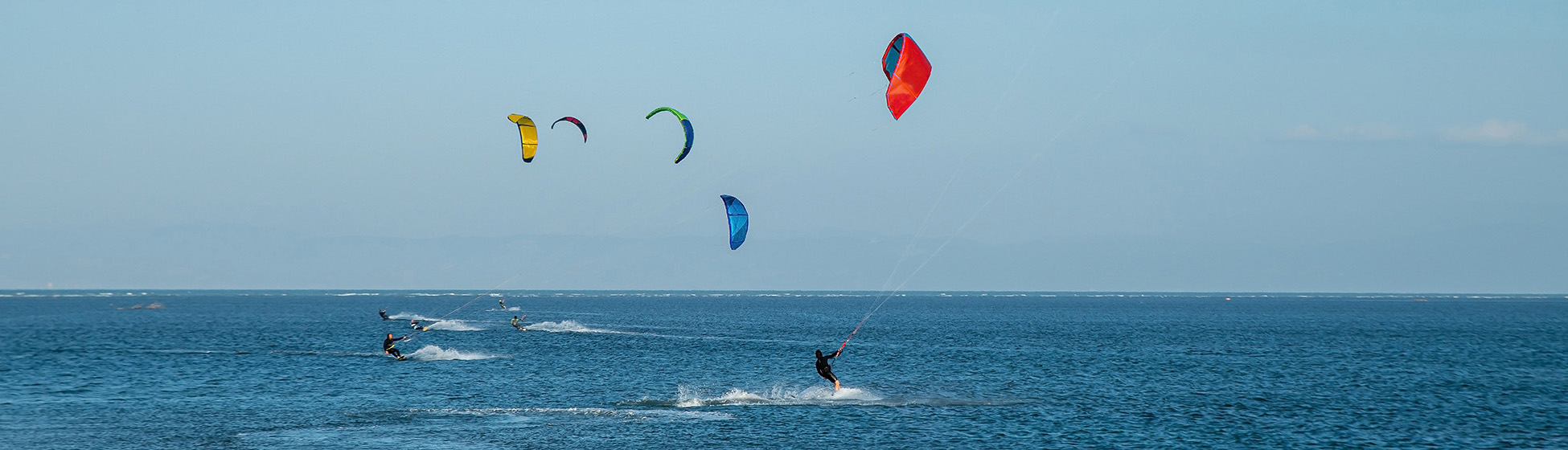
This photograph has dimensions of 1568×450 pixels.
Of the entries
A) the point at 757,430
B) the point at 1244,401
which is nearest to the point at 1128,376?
the point at 1244,401

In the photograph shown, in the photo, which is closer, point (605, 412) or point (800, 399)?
point (605, 412)

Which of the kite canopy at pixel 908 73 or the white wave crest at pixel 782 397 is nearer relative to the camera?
the kite canopy at pixel 908 73

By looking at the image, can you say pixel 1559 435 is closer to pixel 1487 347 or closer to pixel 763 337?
pixel 1487 347

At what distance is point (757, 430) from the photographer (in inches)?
1326

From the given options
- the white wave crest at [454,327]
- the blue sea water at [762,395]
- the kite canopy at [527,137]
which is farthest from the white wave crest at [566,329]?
the kite canopy at [527,137]

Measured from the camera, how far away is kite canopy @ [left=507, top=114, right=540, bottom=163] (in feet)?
162

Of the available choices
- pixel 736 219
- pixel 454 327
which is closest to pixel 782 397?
pixel 736 219

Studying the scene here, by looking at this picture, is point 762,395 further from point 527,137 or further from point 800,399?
point 527,137

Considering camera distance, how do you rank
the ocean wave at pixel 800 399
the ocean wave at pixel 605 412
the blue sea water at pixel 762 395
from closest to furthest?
the blue sea water at pixel 762 395 < the ocean wave at pixel 605 412 < the ocean wave at pixel 800 399

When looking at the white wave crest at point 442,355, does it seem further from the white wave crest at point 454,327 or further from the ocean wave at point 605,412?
the white wave crest at point 454,327

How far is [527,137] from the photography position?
165 feet

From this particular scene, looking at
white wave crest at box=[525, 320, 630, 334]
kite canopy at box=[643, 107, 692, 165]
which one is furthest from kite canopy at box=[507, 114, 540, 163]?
white wave crest at box=[525, 320, 630, 334]

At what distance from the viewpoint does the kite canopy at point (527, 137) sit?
49.4 metres

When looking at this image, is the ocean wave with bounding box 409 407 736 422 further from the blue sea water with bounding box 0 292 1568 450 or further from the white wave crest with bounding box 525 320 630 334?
the white wave crest with bounding box 525 320 630 334
